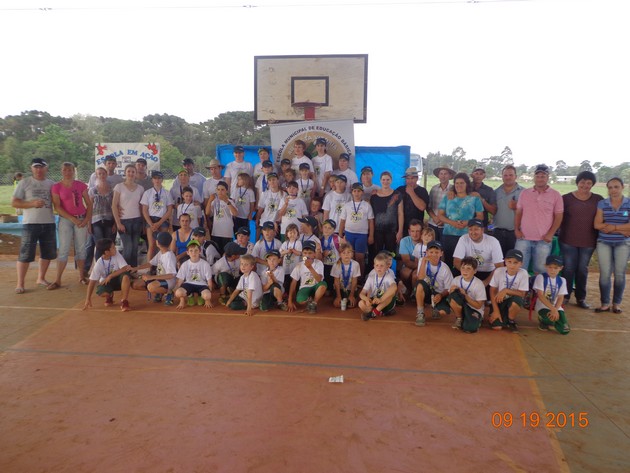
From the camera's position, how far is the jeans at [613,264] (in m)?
5.65

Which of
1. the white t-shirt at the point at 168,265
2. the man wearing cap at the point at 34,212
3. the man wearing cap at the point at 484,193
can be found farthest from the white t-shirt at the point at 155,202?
the man wearing cap at the point at 484,193

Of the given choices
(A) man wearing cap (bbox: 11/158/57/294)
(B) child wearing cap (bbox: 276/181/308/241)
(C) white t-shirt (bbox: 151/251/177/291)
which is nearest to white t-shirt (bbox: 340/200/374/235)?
(B) child wearing cap (bbox: 276/181/308/241)

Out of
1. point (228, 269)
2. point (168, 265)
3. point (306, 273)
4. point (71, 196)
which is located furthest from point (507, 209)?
point (71, 196)

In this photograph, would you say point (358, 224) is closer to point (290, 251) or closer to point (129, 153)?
point (290, 251)

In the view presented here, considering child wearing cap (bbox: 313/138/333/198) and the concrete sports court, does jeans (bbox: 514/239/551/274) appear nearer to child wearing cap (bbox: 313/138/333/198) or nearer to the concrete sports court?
the concrete sports court

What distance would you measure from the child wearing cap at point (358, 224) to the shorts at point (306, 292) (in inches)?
35.2

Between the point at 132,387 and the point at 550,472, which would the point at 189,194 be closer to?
the point at 132,387

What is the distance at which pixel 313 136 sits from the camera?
778 cm

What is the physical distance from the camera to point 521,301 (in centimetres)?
499

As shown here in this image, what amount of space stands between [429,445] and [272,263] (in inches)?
132

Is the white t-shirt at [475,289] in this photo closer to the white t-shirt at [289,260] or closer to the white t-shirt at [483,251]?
the white t-shirt at [483,251]

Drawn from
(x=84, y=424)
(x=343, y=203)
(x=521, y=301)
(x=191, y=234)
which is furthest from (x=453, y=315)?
(x=84, y=424)

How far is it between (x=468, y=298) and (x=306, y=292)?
6.83ft

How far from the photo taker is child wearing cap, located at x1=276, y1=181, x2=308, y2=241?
6.46 metres
